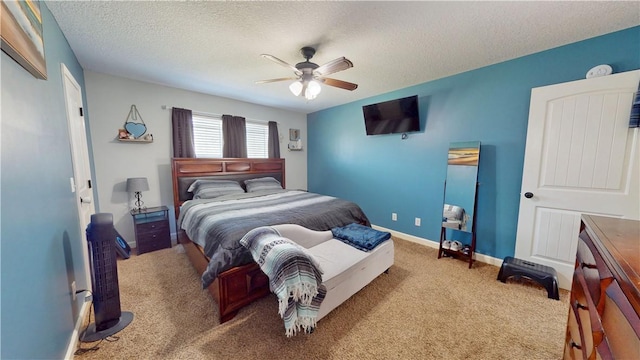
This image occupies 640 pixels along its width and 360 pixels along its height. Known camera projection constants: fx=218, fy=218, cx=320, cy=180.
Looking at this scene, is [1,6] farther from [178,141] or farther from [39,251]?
[178,141]

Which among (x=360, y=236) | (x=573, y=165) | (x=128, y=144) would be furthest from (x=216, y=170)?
(x=573, y=165)

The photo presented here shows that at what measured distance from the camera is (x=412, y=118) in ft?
10.7

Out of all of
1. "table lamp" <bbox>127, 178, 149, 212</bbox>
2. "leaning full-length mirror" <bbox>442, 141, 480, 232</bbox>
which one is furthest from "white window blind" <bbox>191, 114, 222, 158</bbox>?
"leaning full-length mirror" <bbox>442, 141, 480, 232</bbox>

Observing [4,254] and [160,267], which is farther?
[160,267]

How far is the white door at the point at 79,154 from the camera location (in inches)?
73.3

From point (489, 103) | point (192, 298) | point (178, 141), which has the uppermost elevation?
point (489, 103)

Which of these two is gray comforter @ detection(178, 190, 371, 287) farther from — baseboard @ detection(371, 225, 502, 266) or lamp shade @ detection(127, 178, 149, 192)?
baseboard @ detection(371, 225, 502, 266)

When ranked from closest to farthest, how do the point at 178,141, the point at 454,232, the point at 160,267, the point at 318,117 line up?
1. the point at 160,267
2. the point at 454,232
3. the point at 178,141
4. the point at 318,117

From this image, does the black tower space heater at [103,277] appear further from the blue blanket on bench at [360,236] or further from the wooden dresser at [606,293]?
the wooden dresser at [606,293]

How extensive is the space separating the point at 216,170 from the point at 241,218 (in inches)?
74.5

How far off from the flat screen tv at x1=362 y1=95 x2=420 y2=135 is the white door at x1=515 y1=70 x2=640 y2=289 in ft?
4.19

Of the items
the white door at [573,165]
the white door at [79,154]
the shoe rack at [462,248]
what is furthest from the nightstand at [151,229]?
the white door at [573,165]

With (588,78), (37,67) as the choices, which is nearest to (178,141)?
(37,67)

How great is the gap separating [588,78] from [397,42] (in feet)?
5.85
